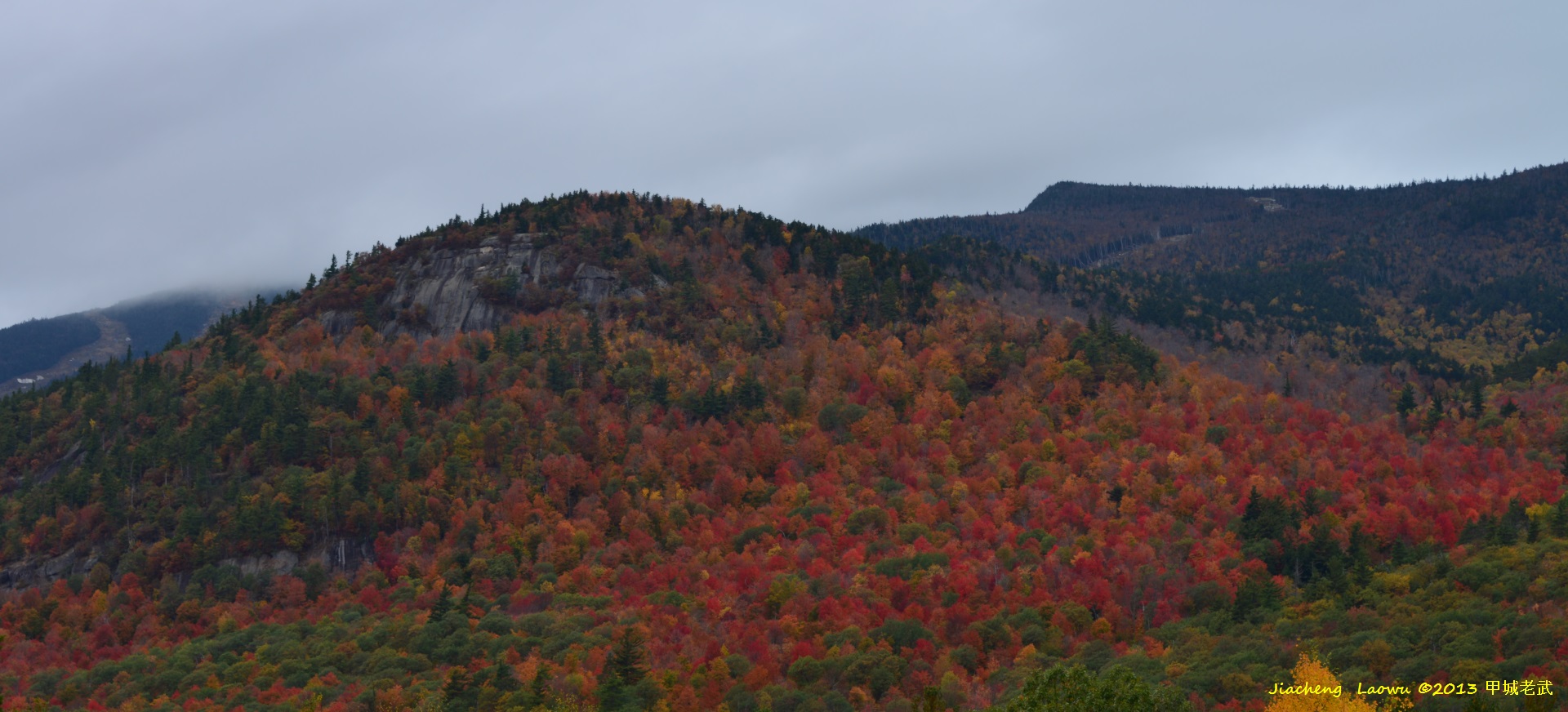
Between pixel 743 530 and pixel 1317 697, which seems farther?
pixel 743 530

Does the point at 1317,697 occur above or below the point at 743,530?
below

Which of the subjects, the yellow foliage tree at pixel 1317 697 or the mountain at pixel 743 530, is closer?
the yellow foliage tree at pixel 1317 697

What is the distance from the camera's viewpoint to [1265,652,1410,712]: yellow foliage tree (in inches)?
3194

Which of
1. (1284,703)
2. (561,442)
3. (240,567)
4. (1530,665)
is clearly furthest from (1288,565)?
(240,567)

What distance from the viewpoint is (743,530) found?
15525 centimetres

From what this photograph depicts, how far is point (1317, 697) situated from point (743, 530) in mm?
83447

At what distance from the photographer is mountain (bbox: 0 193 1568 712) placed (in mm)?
115750

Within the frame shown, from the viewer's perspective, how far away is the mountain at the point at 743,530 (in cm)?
11575

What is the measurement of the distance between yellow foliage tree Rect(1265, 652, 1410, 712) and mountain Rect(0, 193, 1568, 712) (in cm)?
912

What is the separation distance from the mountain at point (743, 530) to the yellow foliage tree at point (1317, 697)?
9.12 meters

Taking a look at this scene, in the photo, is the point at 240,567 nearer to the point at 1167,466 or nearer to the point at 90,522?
the point at 90,522

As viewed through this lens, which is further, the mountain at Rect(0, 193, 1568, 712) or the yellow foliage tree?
the mountain at Rect(0, 193, 1568, 712)

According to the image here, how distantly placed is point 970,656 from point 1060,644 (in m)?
9.47

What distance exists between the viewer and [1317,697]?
3250 inches
